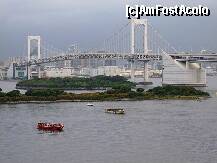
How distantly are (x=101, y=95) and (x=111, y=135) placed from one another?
12.4 metres

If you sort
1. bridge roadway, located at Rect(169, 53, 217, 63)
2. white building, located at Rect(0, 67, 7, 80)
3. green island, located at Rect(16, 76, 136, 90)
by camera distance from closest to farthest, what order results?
green island, located at Rect(16, 76, 136, 90)
bridge roadway, located at Rect(169, 53, 217, 63)
white building, located at Rect(0, 67, 7, 80)

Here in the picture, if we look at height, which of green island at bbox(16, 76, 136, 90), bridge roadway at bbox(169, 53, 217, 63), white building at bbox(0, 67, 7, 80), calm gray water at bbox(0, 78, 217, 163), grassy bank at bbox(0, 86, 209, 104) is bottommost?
calm gray water at bbox(0, 78, 217, 163)

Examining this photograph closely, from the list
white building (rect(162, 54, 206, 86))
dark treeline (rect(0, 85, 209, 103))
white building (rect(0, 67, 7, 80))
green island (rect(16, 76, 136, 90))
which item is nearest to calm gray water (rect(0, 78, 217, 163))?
dark treeline (rect(0, 85, 209, 103))

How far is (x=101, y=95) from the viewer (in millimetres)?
29016

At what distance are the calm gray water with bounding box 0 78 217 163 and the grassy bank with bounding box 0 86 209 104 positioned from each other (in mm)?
2730

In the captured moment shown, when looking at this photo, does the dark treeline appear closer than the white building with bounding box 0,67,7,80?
Yes

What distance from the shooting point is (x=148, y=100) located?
28.3 metres

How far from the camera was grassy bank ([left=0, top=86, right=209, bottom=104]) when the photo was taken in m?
27.2

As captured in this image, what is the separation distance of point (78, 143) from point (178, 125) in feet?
13.4

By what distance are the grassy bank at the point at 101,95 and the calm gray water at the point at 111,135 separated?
2.73 m

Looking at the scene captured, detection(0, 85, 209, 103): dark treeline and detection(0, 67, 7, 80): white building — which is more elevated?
detection(0, 67, 7, 80): white building

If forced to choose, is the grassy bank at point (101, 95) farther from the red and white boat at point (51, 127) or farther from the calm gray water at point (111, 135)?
the red and white boat at point (51, 127)

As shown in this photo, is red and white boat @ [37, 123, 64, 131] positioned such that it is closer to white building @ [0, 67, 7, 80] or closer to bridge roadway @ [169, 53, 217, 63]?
bridge roadway @ [169, 53, 217, 63]

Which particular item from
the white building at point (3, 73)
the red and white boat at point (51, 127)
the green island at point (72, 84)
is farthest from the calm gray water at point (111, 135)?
the white building at point (3, 73)
